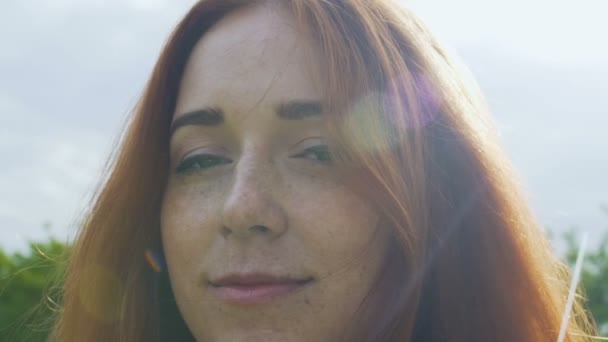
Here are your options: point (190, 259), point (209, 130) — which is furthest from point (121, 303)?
point (209, 130)

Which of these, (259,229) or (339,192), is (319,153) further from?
(259,229)

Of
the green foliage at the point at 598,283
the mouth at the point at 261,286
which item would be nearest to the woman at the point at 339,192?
the mouth at the point at 261,286

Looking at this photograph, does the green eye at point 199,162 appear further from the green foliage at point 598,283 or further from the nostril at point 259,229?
the green foliage at point 598,283

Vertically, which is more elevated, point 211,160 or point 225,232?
point 211,160

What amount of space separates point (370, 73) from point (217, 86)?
0.46m

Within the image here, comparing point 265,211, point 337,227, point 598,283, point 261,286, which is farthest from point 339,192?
point 598,283

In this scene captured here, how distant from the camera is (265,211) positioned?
7.58ft

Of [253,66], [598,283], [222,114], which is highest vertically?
[253,66]

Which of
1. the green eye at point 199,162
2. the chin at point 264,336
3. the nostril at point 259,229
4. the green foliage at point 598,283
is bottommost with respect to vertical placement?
the green foliage at point 598,283

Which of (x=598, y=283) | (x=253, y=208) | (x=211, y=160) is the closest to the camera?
(x=253, y=208)

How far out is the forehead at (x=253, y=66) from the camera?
7.95ft

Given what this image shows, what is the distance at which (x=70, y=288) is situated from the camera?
301cm

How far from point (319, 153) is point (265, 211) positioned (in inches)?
10.1

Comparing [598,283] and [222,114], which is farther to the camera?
[598,283]
